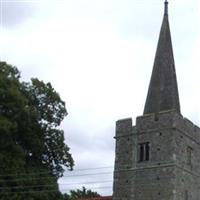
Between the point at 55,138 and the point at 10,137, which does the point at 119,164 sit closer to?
the point at 55,138

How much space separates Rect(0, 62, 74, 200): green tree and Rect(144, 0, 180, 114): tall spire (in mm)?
6157

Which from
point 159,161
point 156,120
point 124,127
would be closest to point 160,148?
point 159,161

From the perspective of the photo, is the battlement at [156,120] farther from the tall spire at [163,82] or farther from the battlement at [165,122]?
the tall spire at [163,82]

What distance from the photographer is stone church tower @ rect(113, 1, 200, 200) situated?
42.4 metres

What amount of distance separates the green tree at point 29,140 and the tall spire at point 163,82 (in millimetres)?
6157

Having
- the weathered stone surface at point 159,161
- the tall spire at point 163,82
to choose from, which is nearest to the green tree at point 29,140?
the weathered stone surface at point 159,161

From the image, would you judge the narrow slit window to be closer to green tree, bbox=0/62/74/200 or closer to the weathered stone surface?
the weathered stone surface

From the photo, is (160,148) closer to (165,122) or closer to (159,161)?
(159,161)

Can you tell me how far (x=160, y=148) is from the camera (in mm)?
42969

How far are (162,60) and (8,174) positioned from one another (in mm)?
13866

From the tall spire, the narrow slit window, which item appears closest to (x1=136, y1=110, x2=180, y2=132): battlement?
the tall spire

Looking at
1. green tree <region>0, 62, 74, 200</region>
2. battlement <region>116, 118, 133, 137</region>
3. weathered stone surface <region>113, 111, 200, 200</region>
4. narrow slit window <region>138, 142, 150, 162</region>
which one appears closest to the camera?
green tree <region>0, 62, 74, 200</region>

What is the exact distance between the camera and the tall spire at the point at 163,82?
4494 centimetres

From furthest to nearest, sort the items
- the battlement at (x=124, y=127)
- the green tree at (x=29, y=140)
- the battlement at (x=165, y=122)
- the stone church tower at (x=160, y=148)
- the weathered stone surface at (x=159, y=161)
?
the battlement at (x=124, y=127) → the battlement at (x=165, y=122) → the stone church tower at (x=160, y=148) → the weathered stone surface at (x=159, y=161) → the green tree at (x=29, y=140)
